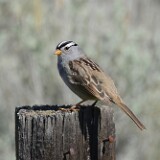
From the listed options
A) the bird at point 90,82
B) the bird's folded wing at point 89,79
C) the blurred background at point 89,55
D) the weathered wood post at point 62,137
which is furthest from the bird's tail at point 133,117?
the blurred background at point 89,55

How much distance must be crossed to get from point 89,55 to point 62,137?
21.5 ft

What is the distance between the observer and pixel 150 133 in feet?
35.5

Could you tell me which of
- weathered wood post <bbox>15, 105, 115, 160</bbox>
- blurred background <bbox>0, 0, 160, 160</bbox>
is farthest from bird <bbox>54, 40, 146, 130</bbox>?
blurred background <bbox>0, 0, 160, 160</bbox>

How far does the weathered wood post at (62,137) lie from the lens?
169 inches

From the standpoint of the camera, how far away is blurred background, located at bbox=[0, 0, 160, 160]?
10.8m

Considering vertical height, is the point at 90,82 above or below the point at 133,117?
above

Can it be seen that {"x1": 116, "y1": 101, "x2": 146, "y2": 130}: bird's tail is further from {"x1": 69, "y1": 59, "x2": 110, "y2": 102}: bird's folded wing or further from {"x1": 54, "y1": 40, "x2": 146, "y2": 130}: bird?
{"x1": 69, "y1": 59, "x2": 110, "y2": 102}: bird's folded wing

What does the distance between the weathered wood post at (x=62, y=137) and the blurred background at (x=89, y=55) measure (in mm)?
5880

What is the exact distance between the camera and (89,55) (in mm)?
10805

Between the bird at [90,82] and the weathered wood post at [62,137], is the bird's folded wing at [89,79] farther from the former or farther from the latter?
the weathered wood post at [62,137]

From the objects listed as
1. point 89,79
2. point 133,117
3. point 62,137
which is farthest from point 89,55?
point 62,137

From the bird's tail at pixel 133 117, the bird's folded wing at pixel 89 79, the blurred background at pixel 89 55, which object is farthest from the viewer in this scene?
the blurred background at pixel 89 55

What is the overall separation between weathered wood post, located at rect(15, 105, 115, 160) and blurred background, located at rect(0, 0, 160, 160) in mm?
5880

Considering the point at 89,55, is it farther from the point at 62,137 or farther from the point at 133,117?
the point at 62,137
